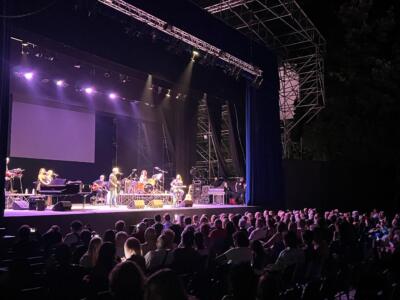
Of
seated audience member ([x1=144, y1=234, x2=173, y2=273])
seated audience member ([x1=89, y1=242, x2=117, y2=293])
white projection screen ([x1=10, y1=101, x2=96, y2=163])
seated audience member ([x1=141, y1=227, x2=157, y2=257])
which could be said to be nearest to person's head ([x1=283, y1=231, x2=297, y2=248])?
seated audience member ([x1=144, y1=234, x2=173, y2=273])

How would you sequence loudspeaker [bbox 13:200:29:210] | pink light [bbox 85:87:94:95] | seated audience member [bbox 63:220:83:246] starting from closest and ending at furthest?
seated audience member [bbox 63:220:83:246]
loudspeaker [bbox 13:200:29:210]
pink light [bbox 85:87:94:95]

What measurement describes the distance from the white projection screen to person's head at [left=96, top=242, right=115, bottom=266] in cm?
1204

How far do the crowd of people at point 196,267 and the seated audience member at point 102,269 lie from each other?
0.03 ft

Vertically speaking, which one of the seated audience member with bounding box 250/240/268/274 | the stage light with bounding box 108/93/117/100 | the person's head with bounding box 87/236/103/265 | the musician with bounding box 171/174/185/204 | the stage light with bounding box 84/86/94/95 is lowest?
the seated audience member with bounding box 250/240/268/274

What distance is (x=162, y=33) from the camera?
1165 centimetres

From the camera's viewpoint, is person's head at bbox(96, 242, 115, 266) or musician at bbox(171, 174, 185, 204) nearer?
person's head at bbox(96, 242, 115, 266)

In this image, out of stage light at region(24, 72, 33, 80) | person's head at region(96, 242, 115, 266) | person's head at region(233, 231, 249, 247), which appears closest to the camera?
person's head at region(96, 242, 115, 266)

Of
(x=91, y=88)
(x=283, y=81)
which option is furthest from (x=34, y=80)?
(x=283, y=81)

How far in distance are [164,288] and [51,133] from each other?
15.0 meters

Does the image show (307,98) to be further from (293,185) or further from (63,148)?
(63,148)

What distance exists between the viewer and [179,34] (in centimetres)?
1212

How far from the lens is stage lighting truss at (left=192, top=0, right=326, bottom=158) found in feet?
56.5

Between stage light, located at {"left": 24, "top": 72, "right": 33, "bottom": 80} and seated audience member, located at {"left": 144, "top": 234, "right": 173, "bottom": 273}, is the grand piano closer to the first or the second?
stage light, located at {"left": 24, "top": 72, "right": 33, "bottom": 80}

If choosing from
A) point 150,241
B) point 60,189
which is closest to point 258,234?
point 150,241
